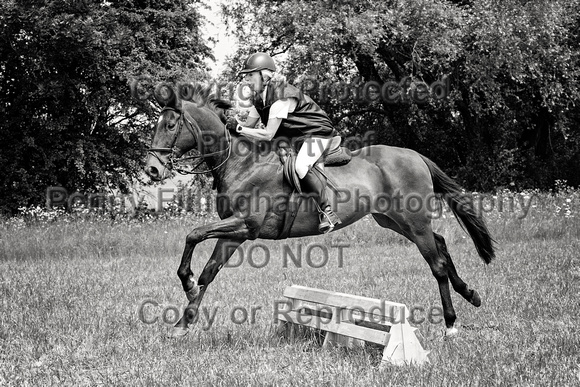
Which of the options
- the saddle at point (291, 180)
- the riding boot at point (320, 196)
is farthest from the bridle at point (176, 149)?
the riding boot at point (320, 196)

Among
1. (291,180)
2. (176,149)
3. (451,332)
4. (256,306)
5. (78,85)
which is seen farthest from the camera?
(78,85)

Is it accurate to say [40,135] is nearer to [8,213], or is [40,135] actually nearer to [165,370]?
[8,213]

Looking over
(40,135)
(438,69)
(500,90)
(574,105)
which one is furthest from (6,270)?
(574,105)

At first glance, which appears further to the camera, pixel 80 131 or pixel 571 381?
pixel 80 131

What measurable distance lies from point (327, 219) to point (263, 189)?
2.44 feet

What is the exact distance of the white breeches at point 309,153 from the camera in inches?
239

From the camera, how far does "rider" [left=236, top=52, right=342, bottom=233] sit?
5.97 metres

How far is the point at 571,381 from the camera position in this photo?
14.6 ft

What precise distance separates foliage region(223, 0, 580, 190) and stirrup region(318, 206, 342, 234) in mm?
13243

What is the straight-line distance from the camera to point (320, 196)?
20.1ft

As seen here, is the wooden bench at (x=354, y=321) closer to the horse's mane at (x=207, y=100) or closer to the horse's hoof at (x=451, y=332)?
the horse's hoof at (x=451, y=332)

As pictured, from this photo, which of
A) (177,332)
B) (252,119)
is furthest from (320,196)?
(177,332)

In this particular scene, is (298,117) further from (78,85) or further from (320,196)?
(78,85)

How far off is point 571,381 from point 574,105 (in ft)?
69.3
